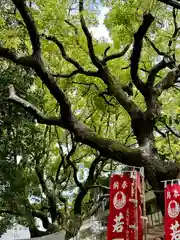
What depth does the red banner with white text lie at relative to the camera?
5.21 m

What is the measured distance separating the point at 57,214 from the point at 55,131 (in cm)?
283

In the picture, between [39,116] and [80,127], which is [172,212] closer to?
[80,127]

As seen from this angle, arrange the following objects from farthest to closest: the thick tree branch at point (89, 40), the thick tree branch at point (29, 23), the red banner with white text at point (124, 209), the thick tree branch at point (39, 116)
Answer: the thick tree branch at point (89, 40)
the thick tree branch at point (39, 116)
the thick tree branch at point (29, 23)
the red banner with white text at point (124, 209)

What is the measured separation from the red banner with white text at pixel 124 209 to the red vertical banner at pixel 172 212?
1.46 feet

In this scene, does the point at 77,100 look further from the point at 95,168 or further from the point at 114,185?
the point at 114,185

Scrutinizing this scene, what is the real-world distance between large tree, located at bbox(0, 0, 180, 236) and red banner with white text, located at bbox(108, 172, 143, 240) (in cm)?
30

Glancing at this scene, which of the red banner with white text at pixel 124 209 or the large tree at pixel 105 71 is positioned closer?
the red banner with white text at pixel 124 209

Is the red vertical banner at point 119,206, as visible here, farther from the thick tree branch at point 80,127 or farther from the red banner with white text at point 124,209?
the thick tree branch at point 80,127

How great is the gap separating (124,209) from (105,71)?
3.14m

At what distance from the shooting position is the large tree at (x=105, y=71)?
5801 millimetres

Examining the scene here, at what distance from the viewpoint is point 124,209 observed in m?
5.34

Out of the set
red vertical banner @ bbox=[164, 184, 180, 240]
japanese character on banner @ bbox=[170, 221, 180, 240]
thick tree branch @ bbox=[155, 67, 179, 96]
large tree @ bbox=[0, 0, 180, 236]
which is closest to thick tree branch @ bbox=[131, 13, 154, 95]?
large tree @ bbox=[0, 0, 180, 236]

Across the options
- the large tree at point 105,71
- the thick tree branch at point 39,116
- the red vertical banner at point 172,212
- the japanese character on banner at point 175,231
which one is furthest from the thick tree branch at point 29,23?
the japanese character on banner at point 175,231

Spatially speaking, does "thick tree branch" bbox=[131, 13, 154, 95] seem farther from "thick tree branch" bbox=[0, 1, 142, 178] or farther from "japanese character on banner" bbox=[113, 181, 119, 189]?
"japanese character on banner" bbox=[113, 181, 119, 189]
